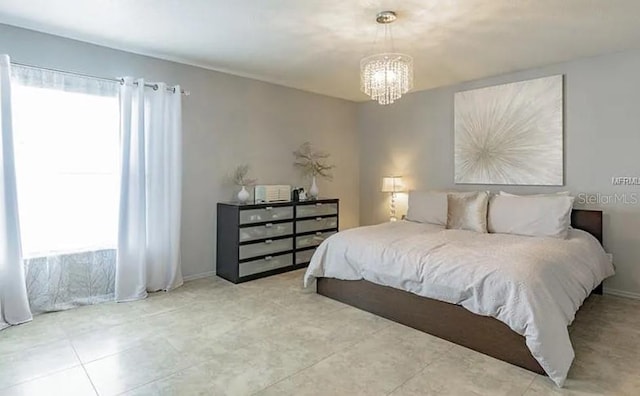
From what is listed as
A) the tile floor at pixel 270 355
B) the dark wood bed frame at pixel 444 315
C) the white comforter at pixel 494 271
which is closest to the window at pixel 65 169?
the tile floor at pixel 270 355

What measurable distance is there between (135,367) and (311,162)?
357cm

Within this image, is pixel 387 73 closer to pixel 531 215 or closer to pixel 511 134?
pixel 531 215

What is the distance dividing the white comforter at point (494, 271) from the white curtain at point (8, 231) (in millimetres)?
2419

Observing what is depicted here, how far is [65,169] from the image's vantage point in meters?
3.21

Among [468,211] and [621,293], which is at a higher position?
[468,211]

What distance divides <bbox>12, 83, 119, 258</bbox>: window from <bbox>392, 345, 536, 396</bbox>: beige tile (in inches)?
119

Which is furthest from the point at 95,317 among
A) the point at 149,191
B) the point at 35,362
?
the point at 149,191

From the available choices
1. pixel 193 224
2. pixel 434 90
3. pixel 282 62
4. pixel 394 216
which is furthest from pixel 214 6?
pixel 394 216

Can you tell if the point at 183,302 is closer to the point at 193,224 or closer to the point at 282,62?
the point at 193,224

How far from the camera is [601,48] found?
345 centimetres

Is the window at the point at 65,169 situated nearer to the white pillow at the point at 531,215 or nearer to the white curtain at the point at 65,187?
the white curtain at the point at 65,187

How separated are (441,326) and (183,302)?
90.9 inches

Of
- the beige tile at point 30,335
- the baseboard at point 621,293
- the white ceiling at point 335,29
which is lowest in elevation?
the beige tile at point 30,335

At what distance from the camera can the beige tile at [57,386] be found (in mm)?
1979
